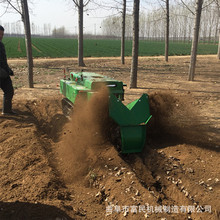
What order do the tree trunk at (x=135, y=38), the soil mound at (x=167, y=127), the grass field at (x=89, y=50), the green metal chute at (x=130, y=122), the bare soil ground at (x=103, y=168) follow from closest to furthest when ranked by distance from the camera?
1. the bare soil ground at (x=103, y=168)
2. the green metal chute at (x=130, y=122)
3. the soil mound at (x=167, y=127)
4. the tree trunk at (x=135, y=38)
5. the grass field at (x=89, y=50)

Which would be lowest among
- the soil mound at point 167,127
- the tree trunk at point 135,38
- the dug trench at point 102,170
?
the dug trench at point 102,170

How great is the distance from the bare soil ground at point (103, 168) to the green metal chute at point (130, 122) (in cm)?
23

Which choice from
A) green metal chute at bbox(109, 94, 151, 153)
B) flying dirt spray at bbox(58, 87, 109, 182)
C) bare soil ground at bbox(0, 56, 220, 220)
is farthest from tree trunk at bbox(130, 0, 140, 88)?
green metal chute at bbox(109, 94, 151, 153)

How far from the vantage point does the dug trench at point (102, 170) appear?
3.12 meters

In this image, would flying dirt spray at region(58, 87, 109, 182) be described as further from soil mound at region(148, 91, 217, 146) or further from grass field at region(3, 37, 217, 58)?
grass field at region(3, 37, 217, 58)

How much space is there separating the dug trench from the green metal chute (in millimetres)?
227

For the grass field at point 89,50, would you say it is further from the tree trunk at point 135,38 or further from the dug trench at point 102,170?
the dug trench at point 102,170

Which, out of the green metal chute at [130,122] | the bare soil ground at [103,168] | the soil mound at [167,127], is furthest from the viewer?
the soil mound at [167,127]

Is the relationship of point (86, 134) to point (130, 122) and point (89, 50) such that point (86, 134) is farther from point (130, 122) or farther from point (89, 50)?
point (89, 50)

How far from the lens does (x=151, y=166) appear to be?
4.21 metres

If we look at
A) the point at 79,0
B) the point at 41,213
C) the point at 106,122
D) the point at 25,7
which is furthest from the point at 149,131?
the point at 79,0

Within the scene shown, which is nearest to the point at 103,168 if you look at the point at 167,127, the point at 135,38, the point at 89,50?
the point at 167,127

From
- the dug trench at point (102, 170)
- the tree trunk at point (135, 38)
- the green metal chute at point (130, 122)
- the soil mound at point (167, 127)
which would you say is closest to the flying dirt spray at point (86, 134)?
the dug trench at point (102, 170)

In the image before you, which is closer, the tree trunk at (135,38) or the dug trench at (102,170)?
the dug trench at (102,170)
